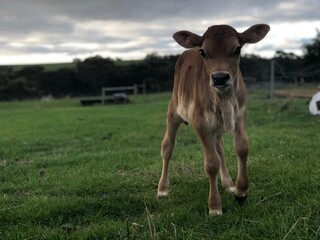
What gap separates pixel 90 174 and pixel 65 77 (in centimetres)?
6328

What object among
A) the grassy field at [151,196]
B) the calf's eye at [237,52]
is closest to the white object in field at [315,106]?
the grassy field at [151,196]

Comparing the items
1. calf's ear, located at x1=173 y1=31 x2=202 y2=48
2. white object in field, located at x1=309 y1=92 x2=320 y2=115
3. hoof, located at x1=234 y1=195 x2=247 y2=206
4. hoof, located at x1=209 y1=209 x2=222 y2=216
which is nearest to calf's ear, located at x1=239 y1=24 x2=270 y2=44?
calf's ear, located at x1=173 y1=31 x2=202 y2=48

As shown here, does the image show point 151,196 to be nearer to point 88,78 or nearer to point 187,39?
point 187,39

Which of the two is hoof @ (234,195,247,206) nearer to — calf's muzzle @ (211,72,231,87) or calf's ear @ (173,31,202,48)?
calf's muzzle @ (211,72,231,87)

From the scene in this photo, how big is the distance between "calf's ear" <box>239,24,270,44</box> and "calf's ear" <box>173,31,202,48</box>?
0.54 meters

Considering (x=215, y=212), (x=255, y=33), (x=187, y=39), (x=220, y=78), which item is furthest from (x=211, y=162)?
(x=255, y=33)

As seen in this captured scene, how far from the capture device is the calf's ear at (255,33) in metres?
5.51

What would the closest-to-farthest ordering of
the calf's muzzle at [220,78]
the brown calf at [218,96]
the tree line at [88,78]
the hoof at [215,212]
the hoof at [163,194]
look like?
the calf's muzzle at [220,78]
the hoof at [215,212]
the brown calf at [218,96]
the hoof at [163,194]
the tree line at [88,78]

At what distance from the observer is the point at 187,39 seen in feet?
18.6

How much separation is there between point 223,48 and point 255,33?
2.09 ft

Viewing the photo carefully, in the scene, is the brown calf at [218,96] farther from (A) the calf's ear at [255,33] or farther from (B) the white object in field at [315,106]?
(B) the white object in field at [315,106]

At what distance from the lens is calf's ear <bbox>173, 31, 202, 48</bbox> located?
221 inches

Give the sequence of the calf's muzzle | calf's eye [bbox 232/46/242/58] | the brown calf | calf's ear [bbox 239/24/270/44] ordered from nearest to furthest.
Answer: the calf's muzzle → the brown calf → calf's eye [bbox 232/46/242/58] → calf's ear [bbox 239/24/270/44]

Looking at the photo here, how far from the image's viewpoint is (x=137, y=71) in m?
66.9
